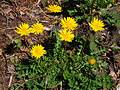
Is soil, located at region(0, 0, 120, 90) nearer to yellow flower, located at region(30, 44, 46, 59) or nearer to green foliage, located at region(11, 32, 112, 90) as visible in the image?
green foliage, located at region(11, 32, 112, 90)

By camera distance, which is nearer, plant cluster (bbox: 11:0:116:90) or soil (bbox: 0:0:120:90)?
plant cluster (bbox: 11:0:116:90)

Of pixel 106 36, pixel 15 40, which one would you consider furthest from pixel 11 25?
pixel 106 36

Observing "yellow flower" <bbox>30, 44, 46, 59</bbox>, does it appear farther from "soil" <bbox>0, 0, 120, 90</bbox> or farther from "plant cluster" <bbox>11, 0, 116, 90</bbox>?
"soil" <bbox>0, 0, 120, 90</bbox>

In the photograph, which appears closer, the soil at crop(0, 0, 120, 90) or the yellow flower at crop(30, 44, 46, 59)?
the yellow flower at crop(30, 44, 46, 59)

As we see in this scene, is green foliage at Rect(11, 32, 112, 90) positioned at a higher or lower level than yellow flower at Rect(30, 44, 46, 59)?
lower

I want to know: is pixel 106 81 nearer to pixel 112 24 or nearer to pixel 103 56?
pixel 103 56

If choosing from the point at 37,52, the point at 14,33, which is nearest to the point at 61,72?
the point at 37,52

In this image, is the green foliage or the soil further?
the soil

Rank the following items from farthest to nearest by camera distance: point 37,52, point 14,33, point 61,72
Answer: point 14,33, point 61,72, point 37,52

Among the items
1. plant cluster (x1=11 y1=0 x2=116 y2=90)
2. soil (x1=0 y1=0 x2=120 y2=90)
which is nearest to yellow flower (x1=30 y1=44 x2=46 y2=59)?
plant cluster (x1=11 y1=0 x2=116 y2=90)

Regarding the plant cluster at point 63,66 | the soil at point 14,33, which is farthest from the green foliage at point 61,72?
the soil at point 14,33

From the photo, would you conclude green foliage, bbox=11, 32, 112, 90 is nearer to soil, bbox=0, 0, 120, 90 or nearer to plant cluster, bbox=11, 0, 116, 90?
plant cluster, bbox=11, 0, 116, 90

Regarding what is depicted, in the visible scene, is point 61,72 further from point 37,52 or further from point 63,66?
point 37,52
